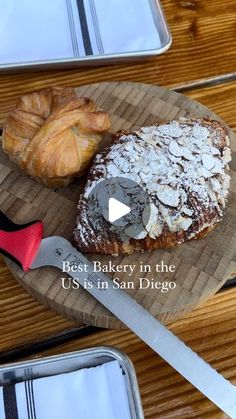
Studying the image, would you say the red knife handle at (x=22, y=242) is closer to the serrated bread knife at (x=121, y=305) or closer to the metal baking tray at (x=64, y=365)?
the serrated bread knife at (x=121, y=305)

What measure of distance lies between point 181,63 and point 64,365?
63cm

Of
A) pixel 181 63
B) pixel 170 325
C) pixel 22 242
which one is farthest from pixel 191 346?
pixel 181 63

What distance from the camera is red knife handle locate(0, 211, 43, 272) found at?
0.68 meters

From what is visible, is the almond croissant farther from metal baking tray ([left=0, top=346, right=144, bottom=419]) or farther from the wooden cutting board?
metal baking tray ([left=0, top=346, right=144, bottom=419])

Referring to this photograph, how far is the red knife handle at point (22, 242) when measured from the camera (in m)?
0.68

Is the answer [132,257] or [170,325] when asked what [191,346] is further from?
[132,257]

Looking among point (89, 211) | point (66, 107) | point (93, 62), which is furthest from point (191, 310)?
point (93, 62)

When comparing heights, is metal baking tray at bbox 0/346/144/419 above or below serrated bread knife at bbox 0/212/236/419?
below

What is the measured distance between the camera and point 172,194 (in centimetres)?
71

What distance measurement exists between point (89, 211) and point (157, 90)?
30 cm

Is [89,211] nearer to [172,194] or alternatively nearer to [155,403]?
[172,194]

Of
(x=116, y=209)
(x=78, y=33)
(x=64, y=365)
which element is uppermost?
(x=78, y=33)

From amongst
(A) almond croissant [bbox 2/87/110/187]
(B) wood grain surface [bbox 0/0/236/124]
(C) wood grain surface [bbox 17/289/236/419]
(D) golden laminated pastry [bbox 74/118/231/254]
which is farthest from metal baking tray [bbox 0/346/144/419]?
(B) wood grain surface [bbox 0/0/236/124]

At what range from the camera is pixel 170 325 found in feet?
2.26
